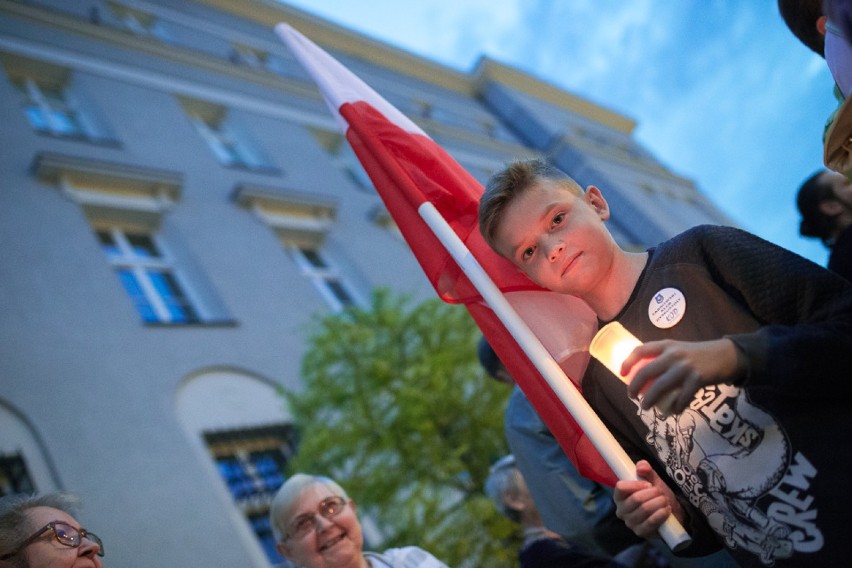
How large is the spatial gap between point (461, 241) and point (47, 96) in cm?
1168

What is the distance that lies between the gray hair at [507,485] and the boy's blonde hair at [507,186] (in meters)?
1.71

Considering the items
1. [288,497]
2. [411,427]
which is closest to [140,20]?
[411,427]

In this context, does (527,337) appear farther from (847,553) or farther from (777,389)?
(847,553)

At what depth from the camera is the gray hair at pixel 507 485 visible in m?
3.20

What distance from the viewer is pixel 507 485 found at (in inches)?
128

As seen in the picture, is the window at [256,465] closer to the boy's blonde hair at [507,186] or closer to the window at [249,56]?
the boy's blonde hair at [507,186]

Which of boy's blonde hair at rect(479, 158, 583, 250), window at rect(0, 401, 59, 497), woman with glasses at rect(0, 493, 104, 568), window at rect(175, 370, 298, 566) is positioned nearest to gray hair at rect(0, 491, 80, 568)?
woman with glasses at rect(0, 493, 104, 568)

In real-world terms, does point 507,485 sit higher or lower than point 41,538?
lower

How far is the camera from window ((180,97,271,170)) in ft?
44.0

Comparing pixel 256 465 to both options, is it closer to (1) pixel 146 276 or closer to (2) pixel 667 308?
(1) pixel 146 276

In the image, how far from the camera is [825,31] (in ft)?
5.77

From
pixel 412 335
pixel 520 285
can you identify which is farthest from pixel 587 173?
pixel 520 285

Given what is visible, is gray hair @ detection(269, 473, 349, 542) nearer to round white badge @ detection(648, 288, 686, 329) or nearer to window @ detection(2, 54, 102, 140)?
round white badge @ detection(648, 288, 686, 329)

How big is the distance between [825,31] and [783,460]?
1096 mm
